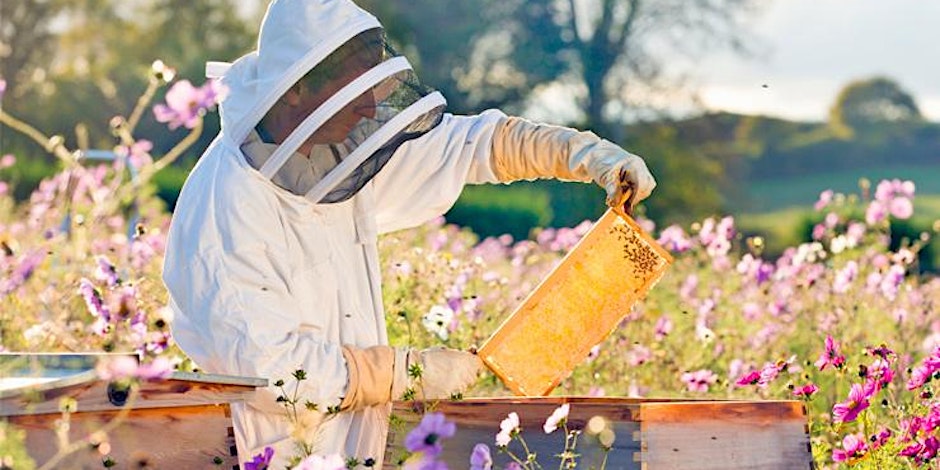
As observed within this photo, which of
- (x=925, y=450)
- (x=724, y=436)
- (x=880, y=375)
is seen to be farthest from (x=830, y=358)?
(x=724, y=436)

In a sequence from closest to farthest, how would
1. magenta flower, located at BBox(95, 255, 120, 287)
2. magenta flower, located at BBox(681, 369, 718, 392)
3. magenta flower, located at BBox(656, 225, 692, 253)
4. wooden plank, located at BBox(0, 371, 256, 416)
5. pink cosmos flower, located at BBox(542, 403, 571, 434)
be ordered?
1. wooden plank, located at BBox(0, 371, 256, 416)
2. pink cosmos flower, located at BBox(542, 403, 571, 434)
3. magenta flower, located at BBox(681, 369, 718, 392)
4. magenta flower, located at BBox(95, 255, 120, 287)
5. magenta flower, located at BBox(656, 225, 692, 253)

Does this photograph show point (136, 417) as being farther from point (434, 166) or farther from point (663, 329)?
point (663, 329)

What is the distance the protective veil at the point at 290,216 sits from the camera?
3.76 meters

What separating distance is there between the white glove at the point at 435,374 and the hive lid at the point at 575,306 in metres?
0.12

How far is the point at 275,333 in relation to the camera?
374cm

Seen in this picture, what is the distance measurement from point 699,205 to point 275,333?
21.3m

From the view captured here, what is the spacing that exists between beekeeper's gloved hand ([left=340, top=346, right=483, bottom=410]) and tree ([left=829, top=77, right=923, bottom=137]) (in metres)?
32.0

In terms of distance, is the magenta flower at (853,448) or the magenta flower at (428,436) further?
the magenta flower at (853,448)

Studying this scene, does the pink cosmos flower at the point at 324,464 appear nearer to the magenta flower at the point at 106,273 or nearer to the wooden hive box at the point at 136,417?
the wooden hive box at the point at 136,417

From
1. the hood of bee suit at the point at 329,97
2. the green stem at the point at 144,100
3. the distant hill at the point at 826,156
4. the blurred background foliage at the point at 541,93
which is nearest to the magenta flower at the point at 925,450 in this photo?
the hood of bee suit at the point at 329,97

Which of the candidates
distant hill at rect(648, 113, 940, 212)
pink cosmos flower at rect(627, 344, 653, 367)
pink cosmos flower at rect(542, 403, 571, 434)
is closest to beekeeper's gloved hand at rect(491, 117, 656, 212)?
pink cosmos flower at rect(542, 403, 571, 434)

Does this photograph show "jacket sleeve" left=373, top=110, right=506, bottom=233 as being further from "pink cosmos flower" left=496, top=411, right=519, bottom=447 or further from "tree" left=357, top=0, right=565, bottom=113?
"tree" left=357, top=0, right=565, bottom=113

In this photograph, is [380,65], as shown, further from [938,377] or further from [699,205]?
[699,205]

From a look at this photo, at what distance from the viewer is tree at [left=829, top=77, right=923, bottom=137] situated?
34844 millimetres
